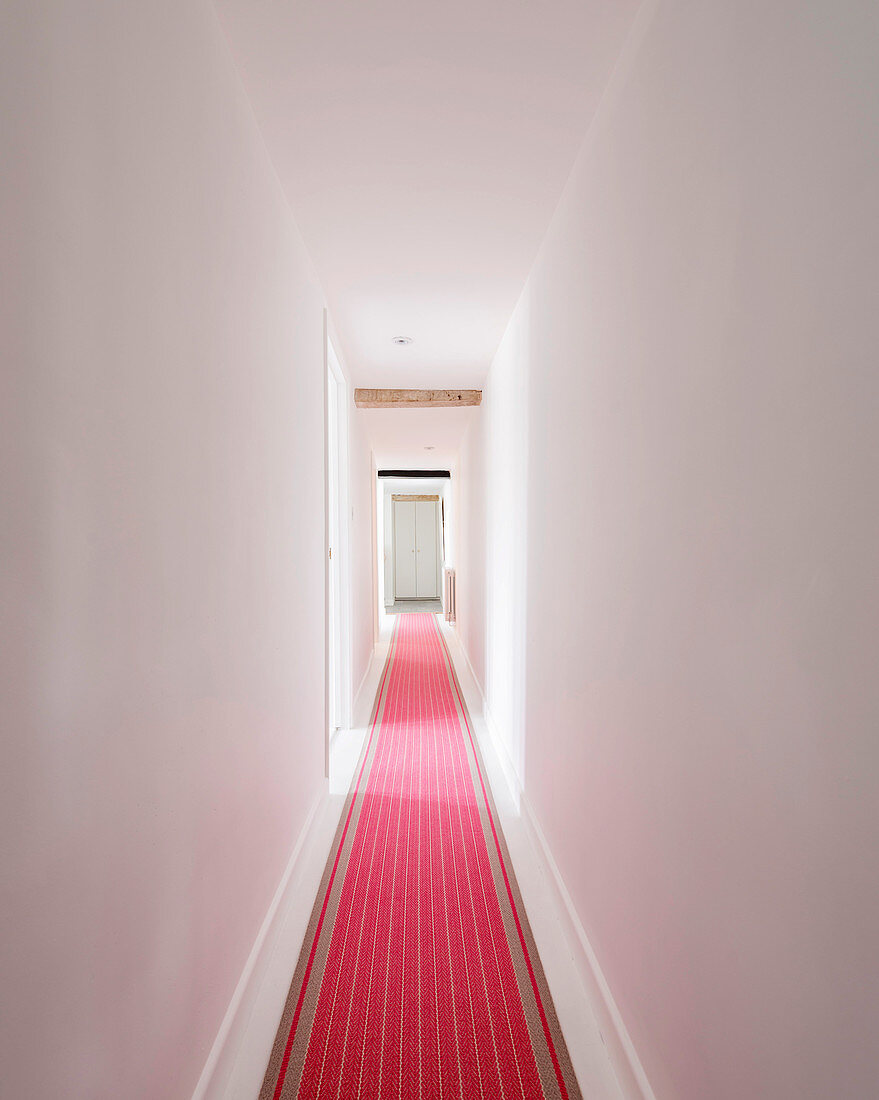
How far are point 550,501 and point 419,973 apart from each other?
63.0 inches

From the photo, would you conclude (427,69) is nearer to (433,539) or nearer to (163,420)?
(163,420)

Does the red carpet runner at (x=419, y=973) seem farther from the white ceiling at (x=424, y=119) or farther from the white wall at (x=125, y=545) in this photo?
the white ceiling at (x=424, y=119)

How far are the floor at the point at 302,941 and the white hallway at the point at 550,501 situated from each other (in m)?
0.01

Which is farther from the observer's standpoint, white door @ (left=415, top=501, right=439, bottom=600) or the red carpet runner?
white door @ (left=415, top=501, right=439, bottom=600)

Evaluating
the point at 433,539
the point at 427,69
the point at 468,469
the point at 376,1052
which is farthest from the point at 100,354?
the point at 433,539

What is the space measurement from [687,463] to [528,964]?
5.13 feet

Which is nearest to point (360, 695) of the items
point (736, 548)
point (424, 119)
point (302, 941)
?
point (302, 941)

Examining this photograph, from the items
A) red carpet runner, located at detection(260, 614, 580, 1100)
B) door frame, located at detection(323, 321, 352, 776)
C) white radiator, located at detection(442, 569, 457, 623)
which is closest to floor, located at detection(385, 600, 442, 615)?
white radiator, located at detection(442, 569, 457, 623)

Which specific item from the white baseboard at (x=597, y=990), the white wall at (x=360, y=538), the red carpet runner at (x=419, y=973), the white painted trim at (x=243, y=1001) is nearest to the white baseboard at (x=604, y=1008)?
the white baseboard at (x=597, y=990)

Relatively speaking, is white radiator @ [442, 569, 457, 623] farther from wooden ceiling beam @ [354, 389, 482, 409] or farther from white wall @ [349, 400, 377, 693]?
wooden ceiling beam @ [354, 389, 482, 409]

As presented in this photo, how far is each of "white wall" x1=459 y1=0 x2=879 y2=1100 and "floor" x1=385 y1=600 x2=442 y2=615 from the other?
33.8ft

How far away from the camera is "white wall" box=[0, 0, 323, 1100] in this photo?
2.50ft

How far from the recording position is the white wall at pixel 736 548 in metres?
0.74

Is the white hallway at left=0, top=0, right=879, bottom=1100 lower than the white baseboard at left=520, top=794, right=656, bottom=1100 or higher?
higher
